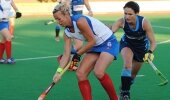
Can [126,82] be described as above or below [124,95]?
above

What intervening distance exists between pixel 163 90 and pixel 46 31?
9073mm

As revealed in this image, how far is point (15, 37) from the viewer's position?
15.0 meters

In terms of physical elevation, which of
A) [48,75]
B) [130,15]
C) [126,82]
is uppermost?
[130,15]

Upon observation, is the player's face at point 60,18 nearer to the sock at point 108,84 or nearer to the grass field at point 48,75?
the sock at point 108,84

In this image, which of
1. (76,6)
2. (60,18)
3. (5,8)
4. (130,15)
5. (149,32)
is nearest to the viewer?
(60,18)

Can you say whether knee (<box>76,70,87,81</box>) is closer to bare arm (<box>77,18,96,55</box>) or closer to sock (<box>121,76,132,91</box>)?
bare arm (<box>77,18,96,55</box>)

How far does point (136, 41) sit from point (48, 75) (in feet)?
8.79

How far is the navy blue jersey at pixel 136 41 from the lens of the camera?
7.00 m

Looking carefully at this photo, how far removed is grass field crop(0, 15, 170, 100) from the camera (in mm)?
7613

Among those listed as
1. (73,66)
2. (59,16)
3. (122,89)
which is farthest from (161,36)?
(59,16)

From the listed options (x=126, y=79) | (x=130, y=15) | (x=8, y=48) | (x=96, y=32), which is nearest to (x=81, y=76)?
(x=96, y=32)

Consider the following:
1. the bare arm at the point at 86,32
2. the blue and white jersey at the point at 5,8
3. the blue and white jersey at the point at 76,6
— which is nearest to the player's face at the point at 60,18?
the bare arm at the point at 86,32

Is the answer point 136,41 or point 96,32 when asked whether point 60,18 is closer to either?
point 96,32

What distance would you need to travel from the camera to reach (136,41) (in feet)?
→ 23.3
